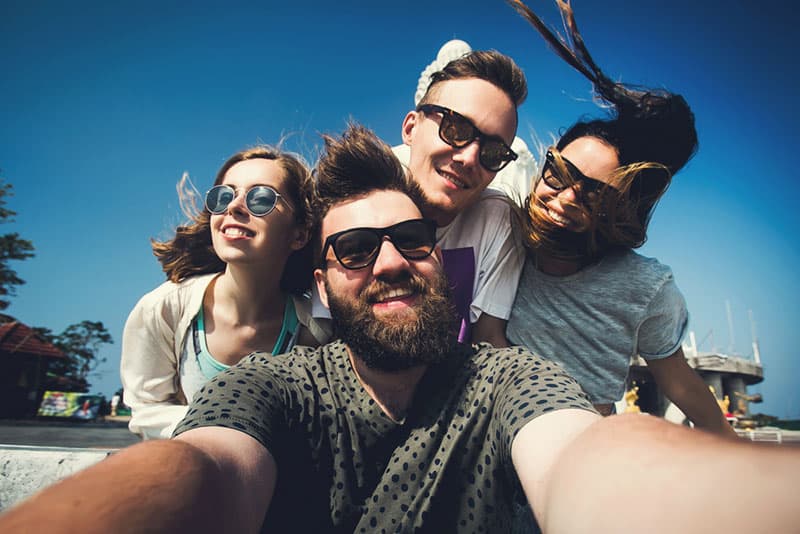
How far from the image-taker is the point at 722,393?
88.0 feet

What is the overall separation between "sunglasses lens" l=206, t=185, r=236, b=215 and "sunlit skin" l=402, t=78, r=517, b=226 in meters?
1.15

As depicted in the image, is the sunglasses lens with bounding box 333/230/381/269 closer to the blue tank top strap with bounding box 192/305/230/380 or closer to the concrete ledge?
the blue tank top strap with bounding box 192/305/230/380

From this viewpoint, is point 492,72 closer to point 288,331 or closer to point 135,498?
point 288,331

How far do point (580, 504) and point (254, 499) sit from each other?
0.88m

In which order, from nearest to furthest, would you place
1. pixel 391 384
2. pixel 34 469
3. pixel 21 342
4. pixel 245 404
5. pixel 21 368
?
1. pixel 245 404
2. pixel 391 384
3. pixel 34 469
4. pixel 21 368
5. pixel 21 342

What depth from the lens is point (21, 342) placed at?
2453 centimetres

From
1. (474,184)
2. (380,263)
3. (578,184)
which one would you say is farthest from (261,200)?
(578,184)

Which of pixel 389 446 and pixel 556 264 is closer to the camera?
pixel 389 446

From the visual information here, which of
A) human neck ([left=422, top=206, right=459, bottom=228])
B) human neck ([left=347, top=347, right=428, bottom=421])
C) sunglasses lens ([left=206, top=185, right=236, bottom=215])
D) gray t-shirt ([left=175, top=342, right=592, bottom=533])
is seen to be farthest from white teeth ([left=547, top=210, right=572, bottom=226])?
sunglasses lens ([left=206, top=185, right=236, bottom=215])

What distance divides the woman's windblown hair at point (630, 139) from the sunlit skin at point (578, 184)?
58mm

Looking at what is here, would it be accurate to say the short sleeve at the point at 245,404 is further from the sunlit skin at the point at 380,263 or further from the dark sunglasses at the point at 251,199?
the dark sunglasses at the point at 251,199

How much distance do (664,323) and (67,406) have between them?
29.6m

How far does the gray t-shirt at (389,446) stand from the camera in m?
1.65

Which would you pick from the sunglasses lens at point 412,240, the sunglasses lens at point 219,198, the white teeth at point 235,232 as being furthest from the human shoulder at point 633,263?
the sunglasses lens at point 219,198
